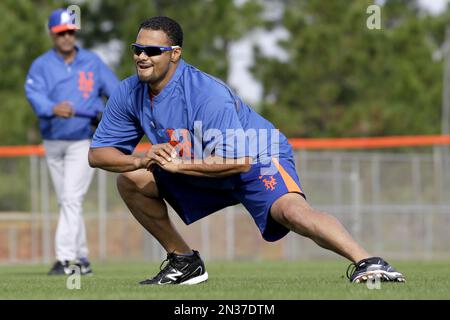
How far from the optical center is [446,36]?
3125 cm

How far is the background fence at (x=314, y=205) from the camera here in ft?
59.9

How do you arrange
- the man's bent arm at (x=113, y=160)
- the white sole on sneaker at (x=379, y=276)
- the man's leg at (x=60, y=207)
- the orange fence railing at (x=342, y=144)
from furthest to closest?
the orange fence railing at (x=342, y=144), the man's leg at (x=60, y=207), the man's bent arm at (x=113, y=160), the white sole on sneaker at (x=379, y=276)

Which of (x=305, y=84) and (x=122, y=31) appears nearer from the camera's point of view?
(x=122, y=31)

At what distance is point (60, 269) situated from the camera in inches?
393

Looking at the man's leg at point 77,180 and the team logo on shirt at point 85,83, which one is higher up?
the team logo on shirt at point 85,83

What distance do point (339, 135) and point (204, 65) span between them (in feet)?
14.9

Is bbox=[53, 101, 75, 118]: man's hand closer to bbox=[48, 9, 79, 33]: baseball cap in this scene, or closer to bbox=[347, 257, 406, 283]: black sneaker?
bbox=[48, 9, 79, 33]: baseball cap

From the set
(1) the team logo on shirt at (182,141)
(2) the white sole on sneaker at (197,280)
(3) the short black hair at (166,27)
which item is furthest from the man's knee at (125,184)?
(3) the short black hair at (166,27)

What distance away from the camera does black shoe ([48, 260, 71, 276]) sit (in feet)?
32.2

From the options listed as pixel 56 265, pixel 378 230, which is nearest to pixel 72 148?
pixel 56 265

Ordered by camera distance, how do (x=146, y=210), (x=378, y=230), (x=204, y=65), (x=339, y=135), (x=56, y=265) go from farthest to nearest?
(x=339, y=135) < (x=204, y=65) < (x=378, y=230) < (x=56, y=265) < (x=146, y=210)

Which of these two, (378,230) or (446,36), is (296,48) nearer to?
(446,36)

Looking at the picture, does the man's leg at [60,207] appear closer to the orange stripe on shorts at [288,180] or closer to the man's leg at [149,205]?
the man's leg at [149,205]

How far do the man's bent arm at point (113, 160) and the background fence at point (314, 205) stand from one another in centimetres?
1066
